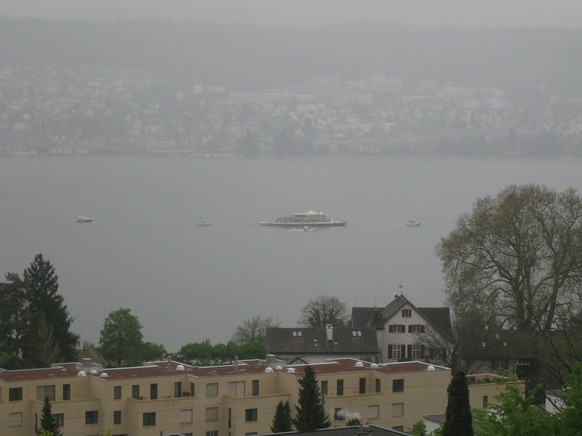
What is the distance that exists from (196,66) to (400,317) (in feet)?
599

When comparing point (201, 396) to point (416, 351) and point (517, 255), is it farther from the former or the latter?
point (517, 255)

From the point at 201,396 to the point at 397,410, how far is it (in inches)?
59.5

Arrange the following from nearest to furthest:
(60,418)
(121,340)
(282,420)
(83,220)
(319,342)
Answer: (282,420), (60,418), (319,342), (121,340), (83,220)

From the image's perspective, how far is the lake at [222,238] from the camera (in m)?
30.2

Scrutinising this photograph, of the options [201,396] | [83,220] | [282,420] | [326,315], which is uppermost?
[83,220]

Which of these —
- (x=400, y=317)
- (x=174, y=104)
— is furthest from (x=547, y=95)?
(x=400, y=317)

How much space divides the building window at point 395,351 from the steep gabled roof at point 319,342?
50cm

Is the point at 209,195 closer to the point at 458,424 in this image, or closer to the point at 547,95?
the point at 458,424

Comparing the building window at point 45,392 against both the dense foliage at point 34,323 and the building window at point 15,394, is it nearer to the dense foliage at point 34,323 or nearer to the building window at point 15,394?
the building window at point 15,394

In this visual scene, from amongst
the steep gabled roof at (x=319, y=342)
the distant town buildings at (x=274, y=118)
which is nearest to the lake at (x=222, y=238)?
the steep gabled roof at (x=319, y=342)

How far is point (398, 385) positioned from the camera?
425 inches

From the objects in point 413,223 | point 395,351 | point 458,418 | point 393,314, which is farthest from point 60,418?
point 413,223

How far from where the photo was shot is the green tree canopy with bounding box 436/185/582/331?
15508 mm

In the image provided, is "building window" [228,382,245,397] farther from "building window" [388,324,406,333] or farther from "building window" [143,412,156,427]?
"building window" [388,324,406,333]
